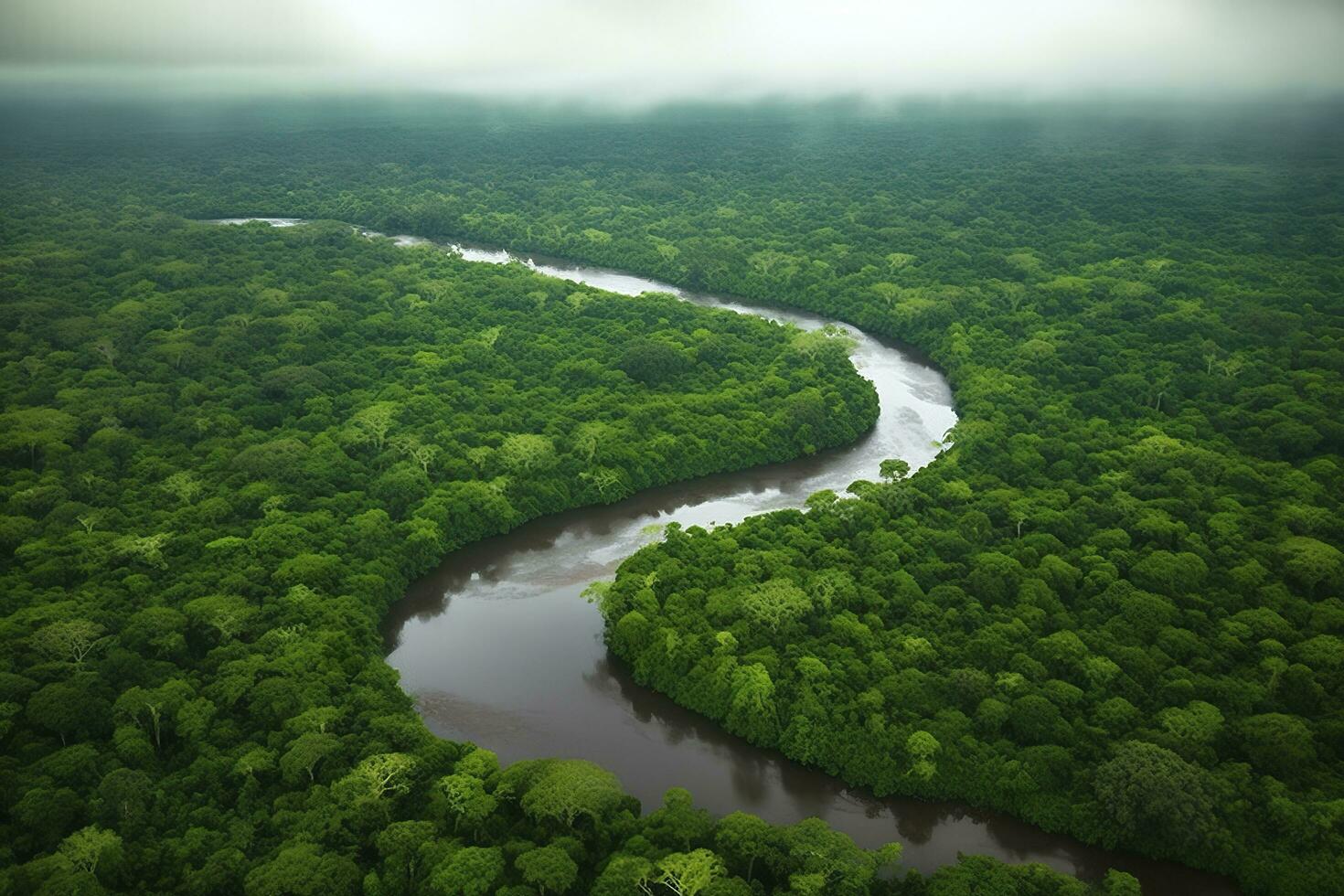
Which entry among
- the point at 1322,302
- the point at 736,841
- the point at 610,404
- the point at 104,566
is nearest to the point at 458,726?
the point at 736,841

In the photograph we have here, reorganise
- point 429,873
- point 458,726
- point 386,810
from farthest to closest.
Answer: point 458,726
point 386,810
point 429,873

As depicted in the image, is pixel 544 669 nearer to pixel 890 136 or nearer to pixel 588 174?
pixel 588 174

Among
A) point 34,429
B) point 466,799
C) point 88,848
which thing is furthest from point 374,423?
point 88,848

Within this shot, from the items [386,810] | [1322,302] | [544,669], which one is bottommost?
[544,669]

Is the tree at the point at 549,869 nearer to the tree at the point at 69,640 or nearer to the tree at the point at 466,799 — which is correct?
the tree at the point at 466,799

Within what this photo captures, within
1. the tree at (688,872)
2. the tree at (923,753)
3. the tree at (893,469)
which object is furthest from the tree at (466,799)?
the tree at (893,469)
